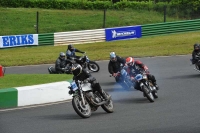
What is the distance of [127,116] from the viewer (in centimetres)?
1305

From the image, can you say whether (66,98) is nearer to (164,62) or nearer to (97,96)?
(97,96)

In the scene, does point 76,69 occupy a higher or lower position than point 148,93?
higher

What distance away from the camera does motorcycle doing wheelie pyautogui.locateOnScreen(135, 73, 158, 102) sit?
50.1ft

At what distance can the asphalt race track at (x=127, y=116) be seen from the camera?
1148 cm

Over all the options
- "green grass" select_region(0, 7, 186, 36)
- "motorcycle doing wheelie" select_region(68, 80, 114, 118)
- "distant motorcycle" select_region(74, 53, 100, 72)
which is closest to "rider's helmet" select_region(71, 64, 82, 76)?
"motorcycle doing wheelie" select_region(68, 80, 114, 118)

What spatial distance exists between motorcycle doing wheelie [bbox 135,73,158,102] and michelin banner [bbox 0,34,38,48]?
646 inches

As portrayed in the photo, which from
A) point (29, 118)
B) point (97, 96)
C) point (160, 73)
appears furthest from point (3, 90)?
point (160, 73)

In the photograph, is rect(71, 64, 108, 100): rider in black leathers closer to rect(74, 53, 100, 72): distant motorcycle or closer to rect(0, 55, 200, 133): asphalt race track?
rect(0, 55, 200, 133): asphalt race track

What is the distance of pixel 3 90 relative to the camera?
14602mm

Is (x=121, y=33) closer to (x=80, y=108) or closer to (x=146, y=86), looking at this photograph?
(x=146, y=86)

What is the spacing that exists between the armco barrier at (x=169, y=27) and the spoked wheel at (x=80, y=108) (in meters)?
22.0

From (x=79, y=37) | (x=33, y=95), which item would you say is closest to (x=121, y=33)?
(x=79, y=37)

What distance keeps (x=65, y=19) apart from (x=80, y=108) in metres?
27.2

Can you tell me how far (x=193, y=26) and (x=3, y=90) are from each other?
76.4ft
